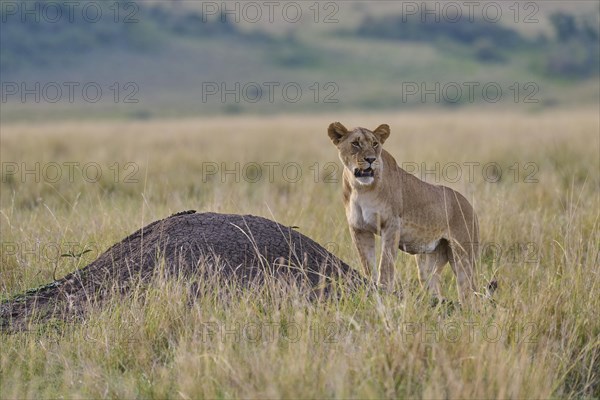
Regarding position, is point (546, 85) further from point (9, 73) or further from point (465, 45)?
point (9, 73)

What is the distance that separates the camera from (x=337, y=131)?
6918 millimetres

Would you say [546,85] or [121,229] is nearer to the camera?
[121,229]

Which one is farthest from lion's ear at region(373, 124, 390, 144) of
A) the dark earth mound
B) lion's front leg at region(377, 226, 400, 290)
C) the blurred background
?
the blurred background

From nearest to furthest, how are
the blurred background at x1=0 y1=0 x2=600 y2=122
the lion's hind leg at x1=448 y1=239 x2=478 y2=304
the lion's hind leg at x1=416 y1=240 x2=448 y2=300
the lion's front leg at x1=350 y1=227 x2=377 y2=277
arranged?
the lion's front leg at x1=350 y1=227 x2=377 y2=277, the lion's hind leg at x1=448 y1=239 x2=478 y2=304, the lion's hind leg at x1=416 y1=240 x2=448 y2=300, the blurred background at x1=0 y1=0 x2=600 y2=122

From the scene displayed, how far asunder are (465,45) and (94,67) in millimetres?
39411

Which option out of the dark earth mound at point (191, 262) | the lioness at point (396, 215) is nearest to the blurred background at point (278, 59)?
the dark earth mound at point (191, 262)

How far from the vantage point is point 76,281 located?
Result: 750 centimetres

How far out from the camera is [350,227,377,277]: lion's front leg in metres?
7.19

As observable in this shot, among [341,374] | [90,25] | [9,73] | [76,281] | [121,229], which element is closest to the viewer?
[341,374]

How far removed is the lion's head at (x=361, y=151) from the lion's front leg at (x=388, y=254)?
0.42 metres

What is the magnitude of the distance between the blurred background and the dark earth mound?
60916 millimetres

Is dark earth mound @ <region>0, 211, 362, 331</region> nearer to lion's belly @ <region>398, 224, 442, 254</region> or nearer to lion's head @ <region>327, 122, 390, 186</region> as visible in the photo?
lion's belly @ <region>398, 224, 442, 254</region>

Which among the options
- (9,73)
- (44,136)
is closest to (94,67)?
(9,73)

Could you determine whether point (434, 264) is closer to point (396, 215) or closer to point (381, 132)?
point (396, 215)
